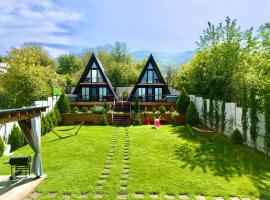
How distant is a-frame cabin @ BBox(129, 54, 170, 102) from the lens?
32.9 m

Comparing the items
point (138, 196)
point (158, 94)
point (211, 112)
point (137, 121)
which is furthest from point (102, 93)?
point (138, 196)

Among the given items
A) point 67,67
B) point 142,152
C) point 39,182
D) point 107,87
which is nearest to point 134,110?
point 107,87

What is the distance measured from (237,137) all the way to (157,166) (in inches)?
272

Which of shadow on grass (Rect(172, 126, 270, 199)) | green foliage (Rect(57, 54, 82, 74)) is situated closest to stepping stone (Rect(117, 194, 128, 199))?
shadow on grass (Rect(172, 126, 270, 199))

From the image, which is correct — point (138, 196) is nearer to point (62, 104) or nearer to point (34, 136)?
point (34, 136)

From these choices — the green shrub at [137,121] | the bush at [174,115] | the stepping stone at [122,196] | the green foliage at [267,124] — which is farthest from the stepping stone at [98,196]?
the bush at [174,115]

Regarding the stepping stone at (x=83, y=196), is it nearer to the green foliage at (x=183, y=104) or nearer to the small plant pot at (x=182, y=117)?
the small plant pot at (x=182, y=117)

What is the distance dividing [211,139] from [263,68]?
5.91 m

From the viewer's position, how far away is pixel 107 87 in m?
33.4

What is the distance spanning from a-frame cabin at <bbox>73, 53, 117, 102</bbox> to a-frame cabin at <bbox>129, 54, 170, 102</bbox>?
10.1ft

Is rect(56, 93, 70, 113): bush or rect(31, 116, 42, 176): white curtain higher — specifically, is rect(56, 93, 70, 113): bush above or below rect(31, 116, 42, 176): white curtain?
above

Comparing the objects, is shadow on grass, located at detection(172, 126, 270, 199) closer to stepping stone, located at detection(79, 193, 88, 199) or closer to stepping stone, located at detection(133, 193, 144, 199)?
stepping stone, located at detection(133, 193, 144, 199)

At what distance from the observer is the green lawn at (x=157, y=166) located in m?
9.94

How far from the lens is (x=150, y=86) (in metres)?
33.2
